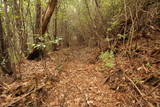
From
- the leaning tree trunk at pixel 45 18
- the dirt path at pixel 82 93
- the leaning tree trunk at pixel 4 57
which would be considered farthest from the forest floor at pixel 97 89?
the leaning tree trunk at pixel 45 18

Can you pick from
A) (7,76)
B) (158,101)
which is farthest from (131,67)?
(7,76)

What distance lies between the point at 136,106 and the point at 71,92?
155cm

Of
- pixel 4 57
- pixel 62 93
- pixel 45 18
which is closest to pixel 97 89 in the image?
pixel 62 93

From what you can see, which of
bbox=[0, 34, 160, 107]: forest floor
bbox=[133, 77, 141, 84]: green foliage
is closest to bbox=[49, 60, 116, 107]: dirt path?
bbox=[0, 34, 160, 107]: forest floor

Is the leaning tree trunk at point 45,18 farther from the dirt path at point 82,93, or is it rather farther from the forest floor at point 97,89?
the dirt path at point 82,93

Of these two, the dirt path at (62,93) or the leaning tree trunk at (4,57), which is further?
the leaning tree trunk at (4,57)

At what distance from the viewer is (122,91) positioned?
101 inches

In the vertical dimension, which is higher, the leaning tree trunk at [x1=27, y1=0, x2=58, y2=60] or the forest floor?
the leaning tree trunk at [x1=27, y1=0, x2=58, y2=60]

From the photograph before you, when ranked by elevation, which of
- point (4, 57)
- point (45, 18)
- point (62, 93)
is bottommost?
point (62, 93)

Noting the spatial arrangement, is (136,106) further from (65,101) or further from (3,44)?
(3,44)

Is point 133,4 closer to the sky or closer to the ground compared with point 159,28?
closer to the sky

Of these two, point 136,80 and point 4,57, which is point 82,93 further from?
point 4,57

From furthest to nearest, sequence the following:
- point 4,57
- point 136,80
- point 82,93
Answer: point 4,57, point 82,93, point 136,80

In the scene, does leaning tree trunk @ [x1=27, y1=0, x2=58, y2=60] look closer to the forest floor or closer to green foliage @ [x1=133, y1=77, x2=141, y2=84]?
the forest floor
